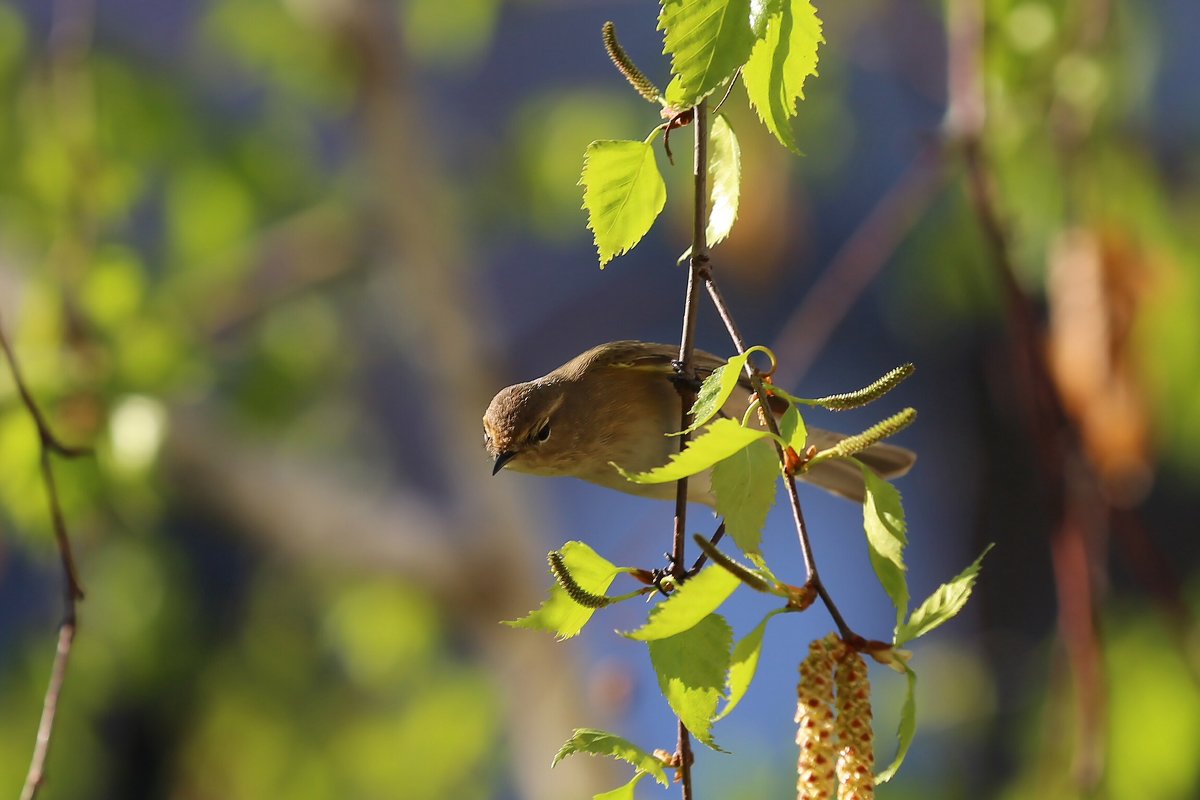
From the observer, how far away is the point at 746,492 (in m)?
0.92

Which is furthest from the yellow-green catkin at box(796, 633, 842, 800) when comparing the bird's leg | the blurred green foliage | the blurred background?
the blurred green foliage

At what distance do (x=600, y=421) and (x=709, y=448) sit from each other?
79cm

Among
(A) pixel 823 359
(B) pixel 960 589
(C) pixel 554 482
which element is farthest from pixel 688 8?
(A) pixel 823 359

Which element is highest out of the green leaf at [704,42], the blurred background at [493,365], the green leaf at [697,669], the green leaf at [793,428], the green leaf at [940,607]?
the blurred background at [493,365]

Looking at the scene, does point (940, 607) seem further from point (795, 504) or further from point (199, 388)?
point (199, 388)

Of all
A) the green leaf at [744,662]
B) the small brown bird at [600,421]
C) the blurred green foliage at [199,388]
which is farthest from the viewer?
the blurred green foliage at [199,388]

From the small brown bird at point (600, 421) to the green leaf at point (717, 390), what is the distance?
0.63 m

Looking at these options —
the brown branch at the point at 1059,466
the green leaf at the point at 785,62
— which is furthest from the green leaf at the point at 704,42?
the brown branch at the point at 1059,466

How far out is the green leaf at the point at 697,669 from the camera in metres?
0.92

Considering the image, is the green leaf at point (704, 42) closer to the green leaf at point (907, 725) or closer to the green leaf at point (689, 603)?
the green leaf at point (689, 603)

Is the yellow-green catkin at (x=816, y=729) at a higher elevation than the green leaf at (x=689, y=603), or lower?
lower

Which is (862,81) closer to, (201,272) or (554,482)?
(554,482)

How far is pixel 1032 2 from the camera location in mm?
2236

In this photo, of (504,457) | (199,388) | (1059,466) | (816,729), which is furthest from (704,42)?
(199,388)
